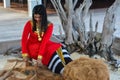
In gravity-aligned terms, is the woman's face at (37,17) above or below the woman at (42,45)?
above

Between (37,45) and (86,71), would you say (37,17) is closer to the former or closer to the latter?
(37,45)

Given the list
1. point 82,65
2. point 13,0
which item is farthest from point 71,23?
point 13,0

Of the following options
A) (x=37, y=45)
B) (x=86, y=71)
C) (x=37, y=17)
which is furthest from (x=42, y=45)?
(x=86, y=71)

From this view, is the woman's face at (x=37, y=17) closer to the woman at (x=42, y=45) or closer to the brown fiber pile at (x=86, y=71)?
the woman at (x=42, y=45)

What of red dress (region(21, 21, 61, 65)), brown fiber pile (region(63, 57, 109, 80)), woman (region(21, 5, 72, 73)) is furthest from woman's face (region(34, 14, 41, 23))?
brown fiber pile (region(63, 57, 109, 80))

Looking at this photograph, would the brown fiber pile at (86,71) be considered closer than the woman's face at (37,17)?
Yes

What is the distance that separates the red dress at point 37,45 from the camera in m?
3.83

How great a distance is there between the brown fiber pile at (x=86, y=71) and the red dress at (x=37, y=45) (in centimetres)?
111

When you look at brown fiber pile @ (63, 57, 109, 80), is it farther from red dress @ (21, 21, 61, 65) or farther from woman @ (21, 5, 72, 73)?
red dress @ (21, 21, 61, 65)

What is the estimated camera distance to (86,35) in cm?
572

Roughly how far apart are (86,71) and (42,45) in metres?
1.25

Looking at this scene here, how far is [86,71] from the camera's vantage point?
2.64 metres

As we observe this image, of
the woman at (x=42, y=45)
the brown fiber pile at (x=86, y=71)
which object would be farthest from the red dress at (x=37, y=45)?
the brown fiber pile at (x=86, y=71)

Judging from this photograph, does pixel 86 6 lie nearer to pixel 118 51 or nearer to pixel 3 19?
pixel 118 51
